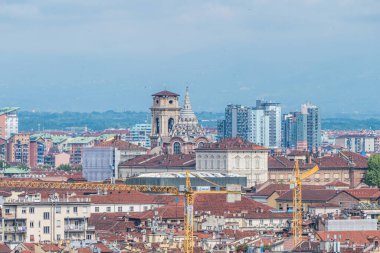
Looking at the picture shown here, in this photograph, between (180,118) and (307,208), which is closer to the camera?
(307,208)

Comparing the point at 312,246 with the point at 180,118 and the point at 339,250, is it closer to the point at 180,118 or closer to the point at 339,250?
the point at 339,250

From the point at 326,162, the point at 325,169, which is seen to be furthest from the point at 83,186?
the point at 326,162

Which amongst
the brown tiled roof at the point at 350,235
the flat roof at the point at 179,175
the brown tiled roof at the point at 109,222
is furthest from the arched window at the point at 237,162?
the brown tiled roof at the point at 350,235

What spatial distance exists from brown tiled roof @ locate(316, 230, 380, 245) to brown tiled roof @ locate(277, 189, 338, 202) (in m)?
28.8

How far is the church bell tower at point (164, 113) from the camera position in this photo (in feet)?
500

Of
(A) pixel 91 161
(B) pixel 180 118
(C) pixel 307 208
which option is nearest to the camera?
(C) pixel 307 208

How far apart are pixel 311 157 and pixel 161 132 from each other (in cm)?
2070

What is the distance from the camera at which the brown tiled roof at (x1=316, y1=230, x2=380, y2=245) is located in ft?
217

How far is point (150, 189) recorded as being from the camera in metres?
109

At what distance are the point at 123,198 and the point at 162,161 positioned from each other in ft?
106

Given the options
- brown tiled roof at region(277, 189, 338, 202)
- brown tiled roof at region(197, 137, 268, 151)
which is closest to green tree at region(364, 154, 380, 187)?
brown tiled roof at region(197, 137, 268, 151)

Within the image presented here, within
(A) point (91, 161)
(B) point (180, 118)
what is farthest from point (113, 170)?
(B) point (180, 118)

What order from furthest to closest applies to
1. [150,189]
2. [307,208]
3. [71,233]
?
[150,189], [307,208], [71,233]

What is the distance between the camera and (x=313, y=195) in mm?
100250
